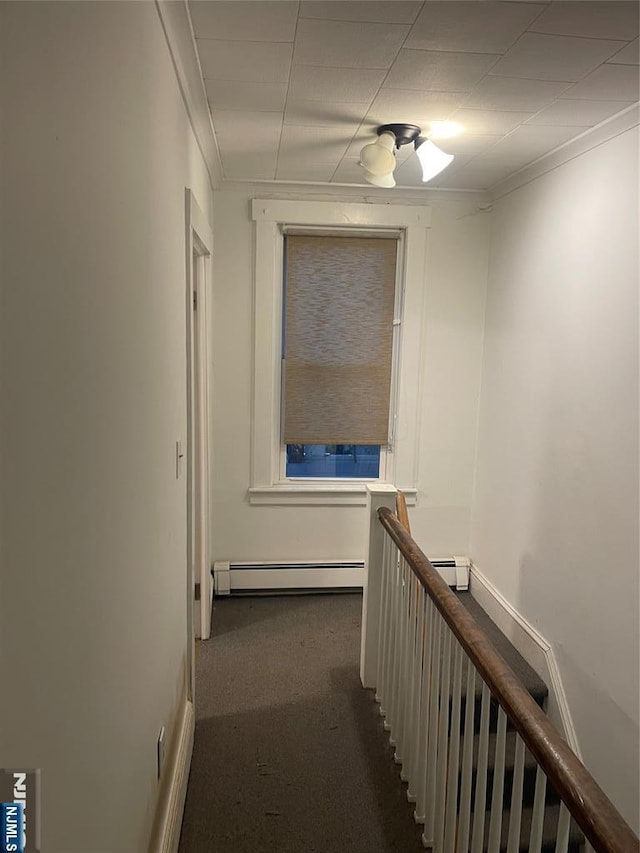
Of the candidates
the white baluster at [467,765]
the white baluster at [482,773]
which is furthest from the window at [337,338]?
the white baluster at [482,773]

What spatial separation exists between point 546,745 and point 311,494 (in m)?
2.57

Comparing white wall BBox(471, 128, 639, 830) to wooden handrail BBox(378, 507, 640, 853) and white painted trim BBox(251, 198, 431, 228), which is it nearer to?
white painted trim BBox(251, 198, 431, 228)

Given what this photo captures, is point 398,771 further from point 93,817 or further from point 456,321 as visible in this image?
point 456,321

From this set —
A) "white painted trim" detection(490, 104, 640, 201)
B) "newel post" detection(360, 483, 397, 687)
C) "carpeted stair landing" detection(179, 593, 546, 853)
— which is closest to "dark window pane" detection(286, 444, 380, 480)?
"carpeted stair landing" detection(179, 593, 546, 853)

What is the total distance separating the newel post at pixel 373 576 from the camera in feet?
8.57

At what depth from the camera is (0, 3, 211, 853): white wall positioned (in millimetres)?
688

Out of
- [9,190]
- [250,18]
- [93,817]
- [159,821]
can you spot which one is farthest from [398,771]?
[250,18]

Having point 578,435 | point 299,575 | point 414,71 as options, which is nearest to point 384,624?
point 578,435

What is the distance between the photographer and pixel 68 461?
33.9 inches

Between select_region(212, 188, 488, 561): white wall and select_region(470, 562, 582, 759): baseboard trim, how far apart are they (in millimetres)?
383

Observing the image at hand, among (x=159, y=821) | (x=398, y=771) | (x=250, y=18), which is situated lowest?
(x=398, y=771)

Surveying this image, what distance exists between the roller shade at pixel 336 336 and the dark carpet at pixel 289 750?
1.18 metres

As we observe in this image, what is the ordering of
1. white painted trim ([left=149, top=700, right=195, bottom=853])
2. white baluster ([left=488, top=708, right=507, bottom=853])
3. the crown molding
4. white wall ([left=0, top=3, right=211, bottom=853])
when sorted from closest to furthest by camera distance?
white wall ([left=0, top=3, right=211, bottom=853])
white baluster ([left=488, top=708, right=507, bottom=853])
white painted trim ([left=149, top=700, right=195, bottom=853])
the crown molding

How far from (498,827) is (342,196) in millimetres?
3049
